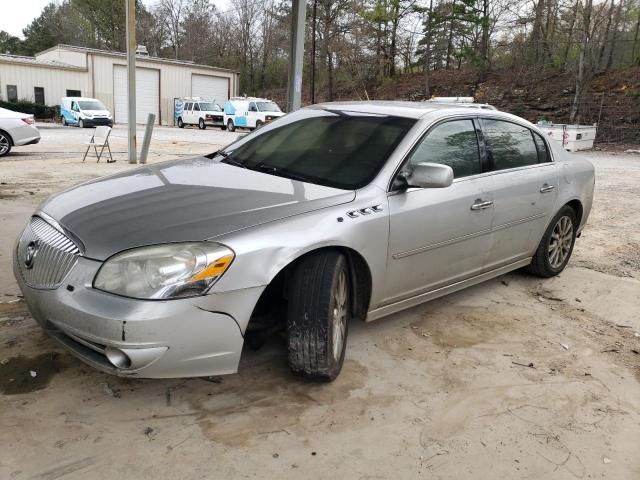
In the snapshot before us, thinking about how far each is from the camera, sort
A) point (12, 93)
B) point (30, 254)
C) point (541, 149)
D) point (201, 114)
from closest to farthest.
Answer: point (30, 254)
point (541, 149)
point (201, 114)
point (12, 93)

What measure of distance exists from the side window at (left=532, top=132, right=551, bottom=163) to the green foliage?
33749 millimetres

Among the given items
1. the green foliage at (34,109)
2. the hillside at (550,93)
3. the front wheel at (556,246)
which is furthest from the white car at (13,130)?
the green foliage at (34,109)

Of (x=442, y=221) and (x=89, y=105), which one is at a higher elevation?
(x=89, y=105)

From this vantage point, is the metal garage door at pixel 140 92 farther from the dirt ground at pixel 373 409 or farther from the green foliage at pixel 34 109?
the dirt ground at pixel 373 409

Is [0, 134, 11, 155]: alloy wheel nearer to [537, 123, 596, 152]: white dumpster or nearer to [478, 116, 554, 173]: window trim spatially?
[478, 116, 554, 173]: window trim

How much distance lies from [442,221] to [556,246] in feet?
6.19

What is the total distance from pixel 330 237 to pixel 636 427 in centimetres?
177

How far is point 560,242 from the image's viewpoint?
4.86 meters

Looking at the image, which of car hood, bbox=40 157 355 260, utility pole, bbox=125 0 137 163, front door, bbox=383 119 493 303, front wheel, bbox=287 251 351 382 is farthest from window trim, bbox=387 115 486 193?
utility pole, bbox=125 0 137 163

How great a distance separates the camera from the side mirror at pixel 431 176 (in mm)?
3145

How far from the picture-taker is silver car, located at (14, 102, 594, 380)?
2428mm

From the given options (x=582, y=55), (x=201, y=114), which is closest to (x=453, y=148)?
(x=582, y=55)

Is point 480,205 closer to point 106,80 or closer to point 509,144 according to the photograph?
point 509,144

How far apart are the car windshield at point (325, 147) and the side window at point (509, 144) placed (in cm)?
84
